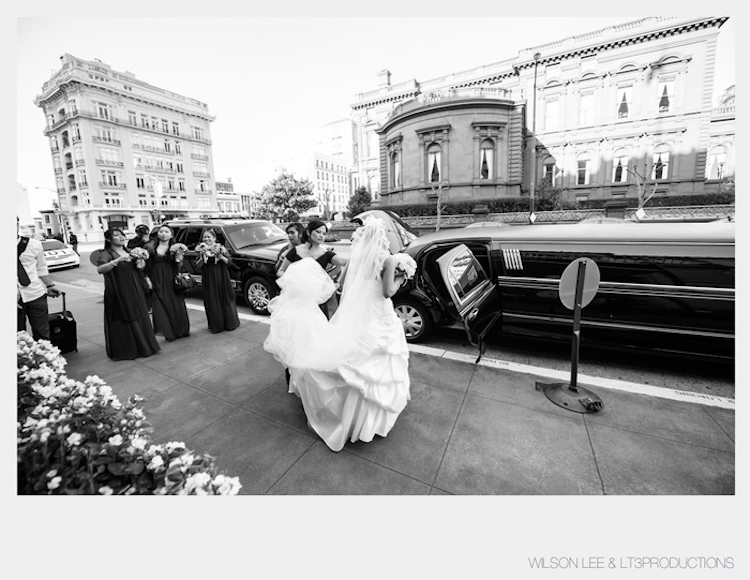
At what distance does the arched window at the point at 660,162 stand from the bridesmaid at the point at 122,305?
39.8 meters

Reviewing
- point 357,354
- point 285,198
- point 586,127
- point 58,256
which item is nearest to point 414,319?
point 357,354

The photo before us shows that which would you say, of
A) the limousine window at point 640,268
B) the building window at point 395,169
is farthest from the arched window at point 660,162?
the limousine window at point 640,268

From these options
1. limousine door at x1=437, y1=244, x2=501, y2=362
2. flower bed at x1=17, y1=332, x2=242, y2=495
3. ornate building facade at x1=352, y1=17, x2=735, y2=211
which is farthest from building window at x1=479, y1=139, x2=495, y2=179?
flower bed at x1=17, y1=332, x2=242, y2=495

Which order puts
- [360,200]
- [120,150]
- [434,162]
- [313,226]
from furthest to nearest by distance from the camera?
1. [120,150]
2. [360,200]
3. [434,162]
4. [313,226]

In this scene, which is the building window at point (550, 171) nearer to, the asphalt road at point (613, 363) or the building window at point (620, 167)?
the building window at point (620, 167)

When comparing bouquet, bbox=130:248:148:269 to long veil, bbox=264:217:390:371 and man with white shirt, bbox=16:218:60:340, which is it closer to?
man with white shirt, bbox=16:218:60:340

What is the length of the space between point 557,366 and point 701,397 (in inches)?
54.3

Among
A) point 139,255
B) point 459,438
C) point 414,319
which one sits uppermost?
point 139,255

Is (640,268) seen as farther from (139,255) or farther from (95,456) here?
(139,255)

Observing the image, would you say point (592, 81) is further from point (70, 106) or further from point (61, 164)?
point (61, 164)

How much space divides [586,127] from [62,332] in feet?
131

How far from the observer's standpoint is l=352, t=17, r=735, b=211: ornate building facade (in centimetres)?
2864

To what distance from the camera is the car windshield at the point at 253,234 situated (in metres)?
7.99

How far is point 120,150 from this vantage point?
52.6 m
